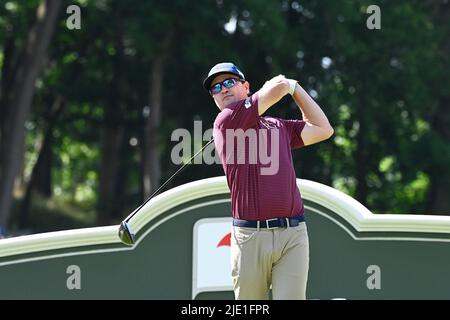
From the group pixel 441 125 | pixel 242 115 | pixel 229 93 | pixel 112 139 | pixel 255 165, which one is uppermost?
pixel 112 139

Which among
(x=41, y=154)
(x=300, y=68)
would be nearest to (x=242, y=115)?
(x=300, y=68)

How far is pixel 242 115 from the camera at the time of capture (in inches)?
193

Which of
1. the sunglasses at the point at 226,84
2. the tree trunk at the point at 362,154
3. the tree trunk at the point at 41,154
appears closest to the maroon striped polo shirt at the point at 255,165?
the sunglasses at the point at 226,84

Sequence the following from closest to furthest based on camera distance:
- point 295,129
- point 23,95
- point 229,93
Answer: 1. point 229,93
2. point 295,129
3. point 23,95

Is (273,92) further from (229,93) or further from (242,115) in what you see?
(229,93)

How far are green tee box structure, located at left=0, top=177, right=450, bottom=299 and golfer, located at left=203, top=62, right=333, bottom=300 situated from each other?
3.46m

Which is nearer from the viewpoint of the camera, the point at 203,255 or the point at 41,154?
the point at 203,255

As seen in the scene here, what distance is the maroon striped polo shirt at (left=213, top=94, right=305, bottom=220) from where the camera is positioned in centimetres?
488

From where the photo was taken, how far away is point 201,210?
855cm

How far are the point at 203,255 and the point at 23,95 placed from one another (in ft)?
38.5

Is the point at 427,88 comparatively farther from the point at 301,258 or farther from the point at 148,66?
the point at 301,258

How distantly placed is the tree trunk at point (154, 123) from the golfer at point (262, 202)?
49.5 ft

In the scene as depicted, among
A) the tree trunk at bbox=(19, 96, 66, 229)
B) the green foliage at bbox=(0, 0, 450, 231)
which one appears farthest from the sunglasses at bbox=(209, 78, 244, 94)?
the tree trunk at bbox=(19, 96, 66, 229)

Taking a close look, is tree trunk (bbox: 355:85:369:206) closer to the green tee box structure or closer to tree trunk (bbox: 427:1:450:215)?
tree trunk (bbox: 427:1:450:215)
